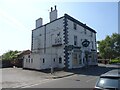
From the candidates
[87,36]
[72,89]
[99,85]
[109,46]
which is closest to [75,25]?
[87,36]

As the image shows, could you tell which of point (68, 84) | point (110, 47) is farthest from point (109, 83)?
point (110, 47)

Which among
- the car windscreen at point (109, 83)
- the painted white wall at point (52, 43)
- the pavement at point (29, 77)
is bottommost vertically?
the pavement at point (29, 77)

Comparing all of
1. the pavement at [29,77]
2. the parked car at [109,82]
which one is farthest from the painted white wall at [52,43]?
the parked car at [109,82]

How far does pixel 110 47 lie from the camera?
67562 mm

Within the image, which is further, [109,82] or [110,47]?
[110,47]

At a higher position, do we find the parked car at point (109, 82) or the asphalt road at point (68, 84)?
the parked car at point (109, 82)

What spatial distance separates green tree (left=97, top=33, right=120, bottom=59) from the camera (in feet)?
219

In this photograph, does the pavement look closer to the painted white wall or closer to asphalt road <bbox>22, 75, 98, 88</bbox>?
asphalt road <bbox>22, 75, 98, 88</bbox>

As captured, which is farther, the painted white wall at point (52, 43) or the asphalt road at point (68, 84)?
the painted white wall at point (52, 43)

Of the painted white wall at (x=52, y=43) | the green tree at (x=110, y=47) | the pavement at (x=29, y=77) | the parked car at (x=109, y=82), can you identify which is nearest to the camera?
the parked car at (x=109, y=82)

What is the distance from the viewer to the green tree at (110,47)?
66.7 meters

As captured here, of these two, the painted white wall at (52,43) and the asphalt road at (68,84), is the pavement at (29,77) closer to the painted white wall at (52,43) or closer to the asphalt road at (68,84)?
the asphalt road at (68,84)

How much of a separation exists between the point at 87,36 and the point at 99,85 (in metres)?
33.3

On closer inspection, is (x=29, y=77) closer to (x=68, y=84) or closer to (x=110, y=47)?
(x=68, y=84)
